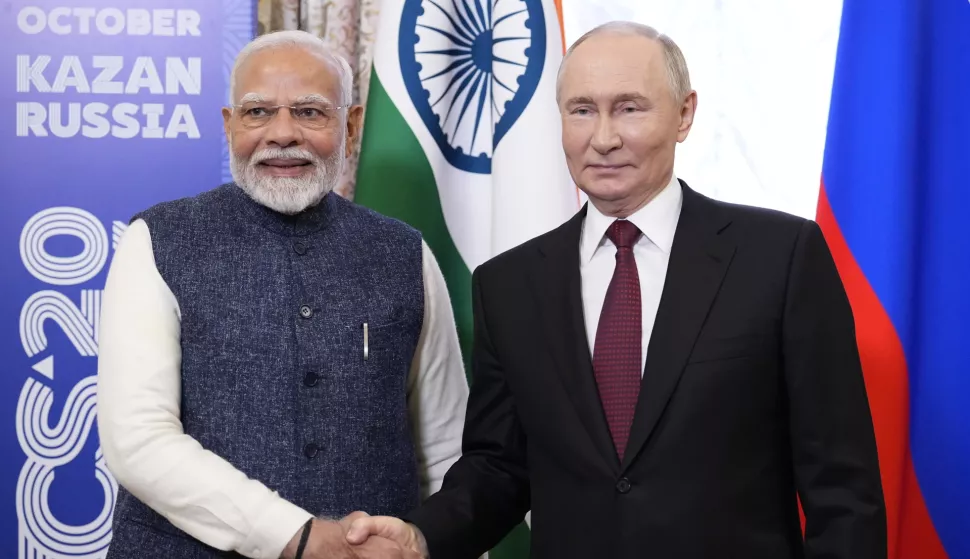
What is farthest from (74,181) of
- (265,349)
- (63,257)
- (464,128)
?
(464,128)

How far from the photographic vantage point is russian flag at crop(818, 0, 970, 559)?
2506 millimetres

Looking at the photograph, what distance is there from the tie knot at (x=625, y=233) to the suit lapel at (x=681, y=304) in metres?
0.08

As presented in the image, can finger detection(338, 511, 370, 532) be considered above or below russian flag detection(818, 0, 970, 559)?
below

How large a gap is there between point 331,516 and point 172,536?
0.30 meters

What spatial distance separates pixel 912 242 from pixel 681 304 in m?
1.14

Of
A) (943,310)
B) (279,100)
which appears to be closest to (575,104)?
(279,100)

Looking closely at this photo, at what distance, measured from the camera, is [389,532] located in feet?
6.18

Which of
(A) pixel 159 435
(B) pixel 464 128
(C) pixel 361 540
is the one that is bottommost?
(C) pixel 361 540

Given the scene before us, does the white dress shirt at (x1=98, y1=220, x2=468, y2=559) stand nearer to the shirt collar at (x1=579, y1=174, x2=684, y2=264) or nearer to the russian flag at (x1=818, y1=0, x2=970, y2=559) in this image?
the shirt collar at (x1=579, y1=174, x2=684, y2=264)

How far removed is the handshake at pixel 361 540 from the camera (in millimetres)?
1814

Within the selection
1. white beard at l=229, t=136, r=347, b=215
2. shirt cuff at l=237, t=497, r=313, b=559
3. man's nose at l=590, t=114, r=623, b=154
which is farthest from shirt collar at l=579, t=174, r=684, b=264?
shirt cuff at l=237, t=497, r=313, b=559

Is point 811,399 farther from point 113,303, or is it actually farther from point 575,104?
point 113,303

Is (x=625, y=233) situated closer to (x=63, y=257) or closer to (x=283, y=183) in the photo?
(x=283, y=183)

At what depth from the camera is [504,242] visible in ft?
8.73
